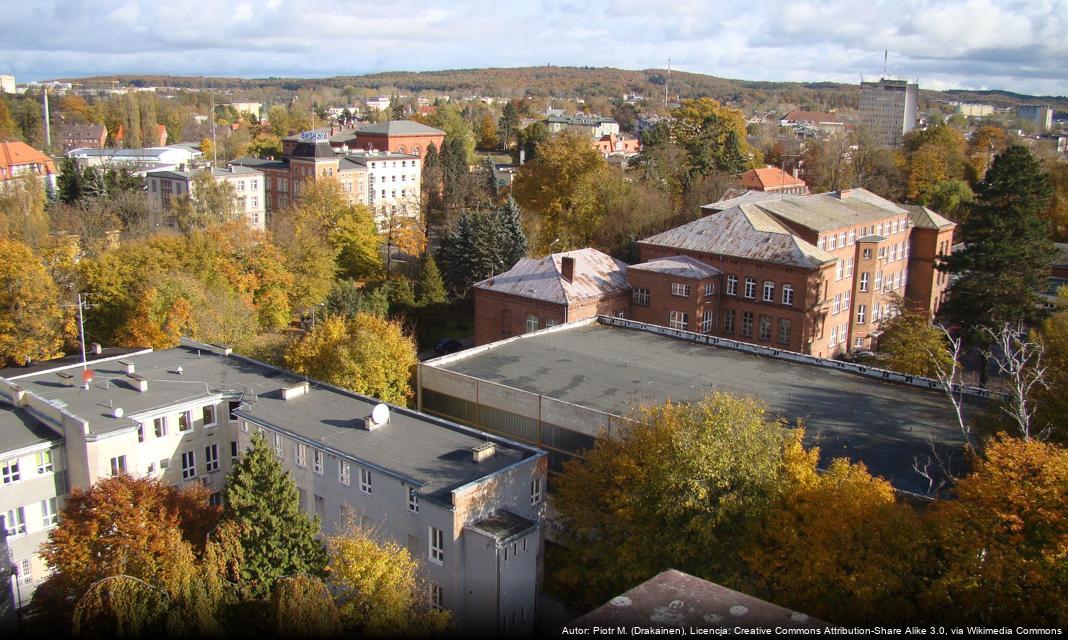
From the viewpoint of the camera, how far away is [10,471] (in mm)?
28031

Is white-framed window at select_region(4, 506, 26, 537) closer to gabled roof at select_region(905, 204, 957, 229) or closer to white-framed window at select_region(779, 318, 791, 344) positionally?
white-framed window at select_region(779, 318, 791, 344)

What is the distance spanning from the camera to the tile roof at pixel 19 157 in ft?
320

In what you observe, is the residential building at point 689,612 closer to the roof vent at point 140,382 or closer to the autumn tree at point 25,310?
the roof vent at point 140,382

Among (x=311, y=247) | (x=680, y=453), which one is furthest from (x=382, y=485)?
(x=311, y=247)

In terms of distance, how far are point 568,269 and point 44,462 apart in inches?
1005

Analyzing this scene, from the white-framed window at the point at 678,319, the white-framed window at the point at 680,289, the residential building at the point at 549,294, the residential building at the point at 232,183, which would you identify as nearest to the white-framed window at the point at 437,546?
the residential building at the point at 549,294

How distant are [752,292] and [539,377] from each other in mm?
17477

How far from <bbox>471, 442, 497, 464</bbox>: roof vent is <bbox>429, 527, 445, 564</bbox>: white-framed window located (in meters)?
2.49

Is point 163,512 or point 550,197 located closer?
point 163,512

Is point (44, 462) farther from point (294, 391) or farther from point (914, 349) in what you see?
point (914, 349)

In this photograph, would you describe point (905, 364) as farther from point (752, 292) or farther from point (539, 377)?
point (539, 377)

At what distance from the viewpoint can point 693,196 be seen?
6669 cm

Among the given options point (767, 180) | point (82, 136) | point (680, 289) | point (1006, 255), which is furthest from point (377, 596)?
point (82, 136)

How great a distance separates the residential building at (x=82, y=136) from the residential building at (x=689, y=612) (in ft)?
482
